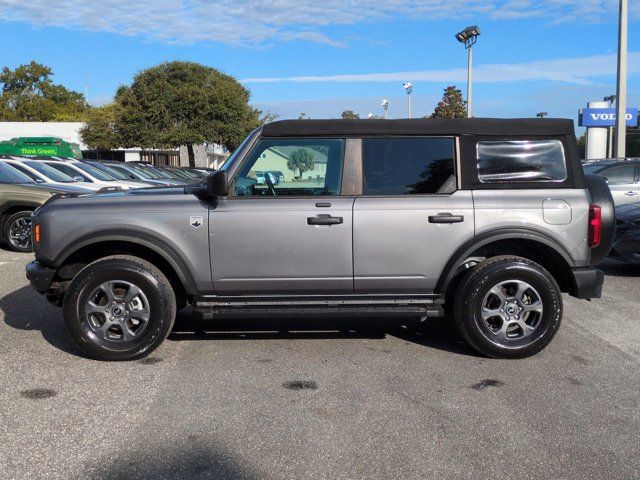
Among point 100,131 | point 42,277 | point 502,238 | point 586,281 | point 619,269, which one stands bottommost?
point 619,269

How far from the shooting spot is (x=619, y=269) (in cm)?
946

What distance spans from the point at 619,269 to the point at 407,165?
228 inches

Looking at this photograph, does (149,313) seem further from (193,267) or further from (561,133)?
(561,133)

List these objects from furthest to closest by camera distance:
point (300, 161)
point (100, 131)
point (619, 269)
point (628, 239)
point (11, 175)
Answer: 1. point (100, 131)
2. point (11, 175)
3. point (619, 269)
4. point (628, 239)
5. point (300, 161)

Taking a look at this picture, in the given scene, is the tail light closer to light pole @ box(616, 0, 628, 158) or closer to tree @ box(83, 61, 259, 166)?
light pole @ box(616, 0, 628, 158)

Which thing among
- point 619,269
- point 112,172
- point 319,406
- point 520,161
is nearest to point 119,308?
point 319,406

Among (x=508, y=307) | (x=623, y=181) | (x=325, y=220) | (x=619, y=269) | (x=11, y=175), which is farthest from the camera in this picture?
(x=623, y=181)

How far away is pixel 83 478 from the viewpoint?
3.24 m

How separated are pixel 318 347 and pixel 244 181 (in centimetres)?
156

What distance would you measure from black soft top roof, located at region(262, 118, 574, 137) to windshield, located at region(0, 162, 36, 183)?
8050 millimetres

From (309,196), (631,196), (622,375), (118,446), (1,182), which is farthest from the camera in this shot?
(631,196)

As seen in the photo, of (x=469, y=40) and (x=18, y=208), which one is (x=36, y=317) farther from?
(x=469, y=40)

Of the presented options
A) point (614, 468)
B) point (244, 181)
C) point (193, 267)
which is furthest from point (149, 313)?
point (614, 468)

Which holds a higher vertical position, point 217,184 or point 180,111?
point 180,111
